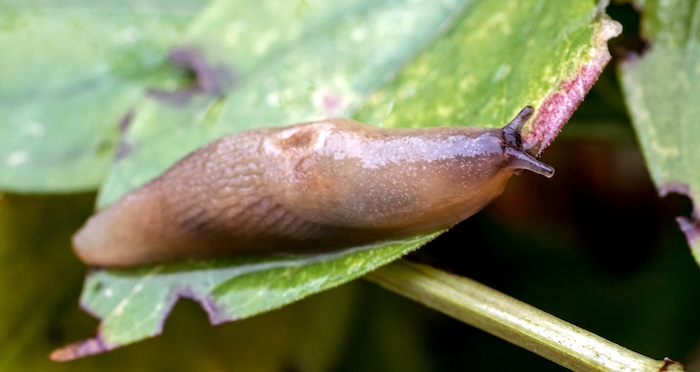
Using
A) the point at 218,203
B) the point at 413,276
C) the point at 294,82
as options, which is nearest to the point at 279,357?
the point at 218,203

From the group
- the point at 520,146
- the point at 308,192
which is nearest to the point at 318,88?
the point at 308,192

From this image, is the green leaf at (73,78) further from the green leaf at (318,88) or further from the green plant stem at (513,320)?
the green plant stem at (513,320)

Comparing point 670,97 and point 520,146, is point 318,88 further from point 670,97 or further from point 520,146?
point 670,97

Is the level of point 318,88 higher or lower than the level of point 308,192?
higher

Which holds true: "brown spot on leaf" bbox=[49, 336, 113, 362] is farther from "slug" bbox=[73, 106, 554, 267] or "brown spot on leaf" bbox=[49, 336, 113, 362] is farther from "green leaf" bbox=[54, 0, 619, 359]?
"slug" bbox=[73, 106, 554, 267]

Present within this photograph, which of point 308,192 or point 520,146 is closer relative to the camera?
point 520,146

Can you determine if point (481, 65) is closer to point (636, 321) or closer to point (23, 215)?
point (636, 321)

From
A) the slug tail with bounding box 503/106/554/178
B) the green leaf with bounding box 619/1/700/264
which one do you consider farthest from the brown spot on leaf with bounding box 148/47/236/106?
the green leaf with bounding box 619/1/700/264
